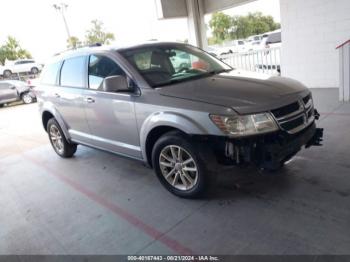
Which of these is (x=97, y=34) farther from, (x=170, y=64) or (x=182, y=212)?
(x=182, y=212)

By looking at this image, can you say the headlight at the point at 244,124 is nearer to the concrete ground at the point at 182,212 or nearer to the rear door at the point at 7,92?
the concrete ground at the point at 182,212

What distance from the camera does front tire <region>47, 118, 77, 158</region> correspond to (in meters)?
5.06

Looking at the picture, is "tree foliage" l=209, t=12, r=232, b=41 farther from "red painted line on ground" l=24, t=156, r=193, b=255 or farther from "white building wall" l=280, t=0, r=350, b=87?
"red painted line on ground" l=24, t=156, r=193, b=255

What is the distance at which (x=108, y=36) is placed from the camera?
34.6 metres

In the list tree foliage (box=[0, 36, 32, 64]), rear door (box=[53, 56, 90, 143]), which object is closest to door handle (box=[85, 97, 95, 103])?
rear door (box=[53, 56, 90, 143])

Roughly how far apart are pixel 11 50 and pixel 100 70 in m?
33.8

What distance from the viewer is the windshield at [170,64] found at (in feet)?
11.1

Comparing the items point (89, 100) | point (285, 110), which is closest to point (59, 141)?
point (89, 100)

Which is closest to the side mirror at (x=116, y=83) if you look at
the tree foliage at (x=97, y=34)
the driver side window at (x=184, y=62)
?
the driver side window at (x=184, y=62)

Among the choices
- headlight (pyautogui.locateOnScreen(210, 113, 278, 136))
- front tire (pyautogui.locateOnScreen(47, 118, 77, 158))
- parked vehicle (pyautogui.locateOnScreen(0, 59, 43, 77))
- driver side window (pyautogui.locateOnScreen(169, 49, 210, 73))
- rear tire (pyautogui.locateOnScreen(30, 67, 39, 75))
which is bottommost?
front tire (pyautogui.locateOnScreen(47, 118, 77, 158))

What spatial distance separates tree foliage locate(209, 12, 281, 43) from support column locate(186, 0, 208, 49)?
A: 4736mm

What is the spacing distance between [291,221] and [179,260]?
3.47ft

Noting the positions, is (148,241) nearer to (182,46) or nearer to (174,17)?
(182,46)

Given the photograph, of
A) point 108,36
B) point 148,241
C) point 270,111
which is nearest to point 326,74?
point 270,111
